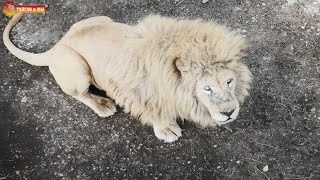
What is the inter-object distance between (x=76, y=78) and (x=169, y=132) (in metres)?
1.02

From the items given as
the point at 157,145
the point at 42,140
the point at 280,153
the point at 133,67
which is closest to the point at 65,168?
the point at 42,140

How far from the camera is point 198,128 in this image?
448cm

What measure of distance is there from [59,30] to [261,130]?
8.44ft

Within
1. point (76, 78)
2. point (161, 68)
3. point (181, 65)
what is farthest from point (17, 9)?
point (181, 65)

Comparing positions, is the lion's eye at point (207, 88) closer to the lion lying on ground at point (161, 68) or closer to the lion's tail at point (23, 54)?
the lion lying on ground at point (161, 68)

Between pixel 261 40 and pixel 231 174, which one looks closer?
pixel 231 174

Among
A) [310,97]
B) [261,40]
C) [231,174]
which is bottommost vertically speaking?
[231,174]

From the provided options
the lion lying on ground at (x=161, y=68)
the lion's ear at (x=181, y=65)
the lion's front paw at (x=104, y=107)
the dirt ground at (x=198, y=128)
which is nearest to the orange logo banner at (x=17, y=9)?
the dirt ground at (x=198, y=128)

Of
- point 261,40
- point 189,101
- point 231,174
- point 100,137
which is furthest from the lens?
point 261,40

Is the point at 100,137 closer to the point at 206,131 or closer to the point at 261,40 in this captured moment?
the point at 206,131

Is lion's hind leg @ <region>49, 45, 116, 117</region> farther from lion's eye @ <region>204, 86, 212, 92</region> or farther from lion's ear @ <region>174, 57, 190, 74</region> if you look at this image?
lion's eye @ <region>204, 86, 212, 92</region>

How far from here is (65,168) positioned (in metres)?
4.36

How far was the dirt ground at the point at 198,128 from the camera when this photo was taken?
4285 millimetres

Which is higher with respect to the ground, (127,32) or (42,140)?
(127,32)
